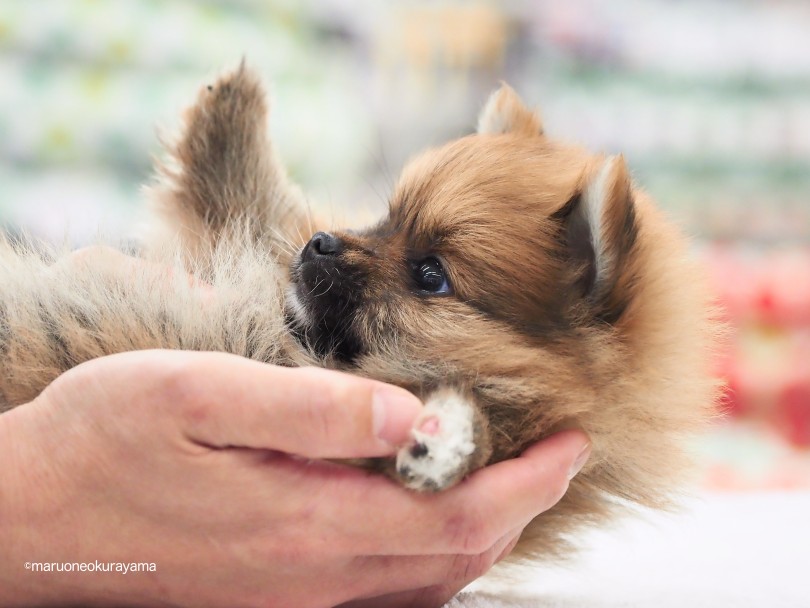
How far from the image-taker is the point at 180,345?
4.81 feet

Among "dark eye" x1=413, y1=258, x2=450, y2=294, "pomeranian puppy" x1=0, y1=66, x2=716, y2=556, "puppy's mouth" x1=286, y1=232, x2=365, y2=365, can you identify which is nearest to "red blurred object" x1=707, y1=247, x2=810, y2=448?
"pomeranian puppy" x1=0, y1=66, x2=716, y2=556

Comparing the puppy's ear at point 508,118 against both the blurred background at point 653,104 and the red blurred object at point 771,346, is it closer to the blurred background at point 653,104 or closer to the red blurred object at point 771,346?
the blurred background at point 653,104

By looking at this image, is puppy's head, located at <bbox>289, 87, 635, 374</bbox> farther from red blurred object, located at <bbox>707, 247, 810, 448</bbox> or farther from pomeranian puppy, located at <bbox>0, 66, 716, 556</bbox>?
red blurred object, located at <bbox>707, 247, 810, 448</bbox>

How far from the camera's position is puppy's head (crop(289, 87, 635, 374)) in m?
1.45

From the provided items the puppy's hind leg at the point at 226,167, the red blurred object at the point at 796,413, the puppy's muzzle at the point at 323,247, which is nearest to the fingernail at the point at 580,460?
the puppy's muzzle at the point at 323,247

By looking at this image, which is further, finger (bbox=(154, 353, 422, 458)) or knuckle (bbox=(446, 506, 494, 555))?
knuckle (bbox=(446, 506, 494, 555))

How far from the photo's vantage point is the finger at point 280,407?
1.09m

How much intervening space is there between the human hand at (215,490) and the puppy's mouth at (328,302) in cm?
35

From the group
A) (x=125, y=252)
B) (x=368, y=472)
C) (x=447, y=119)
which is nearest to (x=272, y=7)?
(x=447, y=119)

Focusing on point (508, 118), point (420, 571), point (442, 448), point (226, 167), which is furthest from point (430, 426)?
point (226, 167)

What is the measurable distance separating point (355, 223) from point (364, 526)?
107 centimetres

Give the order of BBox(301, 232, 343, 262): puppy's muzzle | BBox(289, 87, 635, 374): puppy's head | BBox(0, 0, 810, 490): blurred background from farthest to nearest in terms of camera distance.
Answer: BBox(0, 0, 810, 490): blurred background, BBox(301, 232, 343, 262): puppy's muzzle, BBox(289, 87, 635, 374): puppy's head

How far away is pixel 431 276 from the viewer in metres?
1.54

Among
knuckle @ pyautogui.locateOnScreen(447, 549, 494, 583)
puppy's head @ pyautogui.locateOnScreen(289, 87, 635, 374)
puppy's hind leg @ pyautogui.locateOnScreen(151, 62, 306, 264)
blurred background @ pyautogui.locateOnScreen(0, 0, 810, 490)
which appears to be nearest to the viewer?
knuckle @ pyautogui.locateOnScreen(447, 549, 494, 583)
